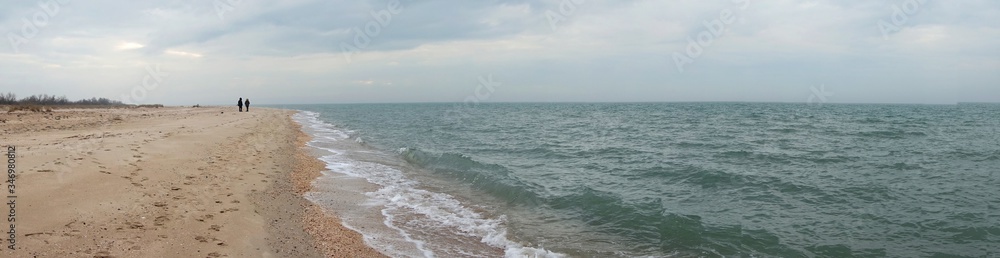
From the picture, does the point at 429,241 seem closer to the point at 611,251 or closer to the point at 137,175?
the point at 611,251

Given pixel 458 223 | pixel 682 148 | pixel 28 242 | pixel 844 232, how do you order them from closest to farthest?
pixel 28 242 → pixel 844 232 → pixel 458 223 → pixel 682 148

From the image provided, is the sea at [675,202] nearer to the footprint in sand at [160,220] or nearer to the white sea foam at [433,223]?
the white sea foam at [433,223]

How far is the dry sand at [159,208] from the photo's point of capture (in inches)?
273

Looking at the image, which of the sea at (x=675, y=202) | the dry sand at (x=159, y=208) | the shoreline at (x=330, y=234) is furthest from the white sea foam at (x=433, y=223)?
the dry sand at (x=159, y=208)

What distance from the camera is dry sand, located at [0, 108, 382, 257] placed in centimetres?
694

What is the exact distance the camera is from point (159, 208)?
346 inches

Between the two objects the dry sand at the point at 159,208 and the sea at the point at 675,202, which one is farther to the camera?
the sea at the point at 675,202

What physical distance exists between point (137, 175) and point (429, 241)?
6.80 m

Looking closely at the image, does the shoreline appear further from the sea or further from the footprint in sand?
the footprint in sand

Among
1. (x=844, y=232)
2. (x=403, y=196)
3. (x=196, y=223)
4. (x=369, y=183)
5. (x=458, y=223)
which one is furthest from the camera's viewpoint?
(x=369, y=183)

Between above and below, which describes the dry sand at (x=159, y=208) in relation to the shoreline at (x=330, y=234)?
above

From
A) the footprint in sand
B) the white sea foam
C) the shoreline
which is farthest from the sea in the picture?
the footprint in sand

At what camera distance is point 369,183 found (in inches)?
580

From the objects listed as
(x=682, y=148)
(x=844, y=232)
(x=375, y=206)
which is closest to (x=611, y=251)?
(x=844, y=232)
